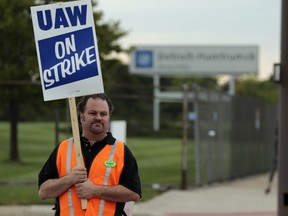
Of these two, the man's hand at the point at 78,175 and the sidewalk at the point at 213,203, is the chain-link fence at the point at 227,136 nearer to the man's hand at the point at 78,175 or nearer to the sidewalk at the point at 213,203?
the sidewalk at the point at 213,203

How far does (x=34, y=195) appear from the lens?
14.9 metres

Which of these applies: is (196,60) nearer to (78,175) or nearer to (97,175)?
(97,175)

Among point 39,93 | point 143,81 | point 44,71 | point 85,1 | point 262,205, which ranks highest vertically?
point 85,1

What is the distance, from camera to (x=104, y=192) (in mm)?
5133

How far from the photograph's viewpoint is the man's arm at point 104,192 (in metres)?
5.11

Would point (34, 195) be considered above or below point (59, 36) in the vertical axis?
below

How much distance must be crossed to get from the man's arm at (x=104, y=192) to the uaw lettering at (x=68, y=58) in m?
0.78

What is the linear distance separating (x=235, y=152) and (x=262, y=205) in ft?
21.9

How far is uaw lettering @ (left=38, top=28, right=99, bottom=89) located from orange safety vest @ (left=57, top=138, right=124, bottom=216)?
1.72 feet

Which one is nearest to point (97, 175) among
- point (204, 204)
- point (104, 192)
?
point (104, 192)

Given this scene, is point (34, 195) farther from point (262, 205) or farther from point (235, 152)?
point (235, 152)

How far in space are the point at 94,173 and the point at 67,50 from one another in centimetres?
90

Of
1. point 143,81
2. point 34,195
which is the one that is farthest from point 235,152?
point 143,81

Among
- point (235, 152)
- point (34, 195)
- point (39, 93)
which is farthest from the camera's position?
point (235, 152)
